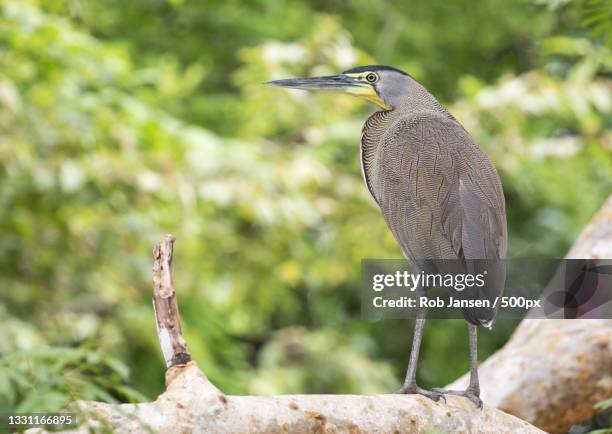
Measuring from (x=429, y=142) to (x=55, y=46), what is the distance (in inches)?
123

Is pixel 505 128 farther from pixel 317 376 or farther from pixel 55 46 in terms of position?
pixel 55 46

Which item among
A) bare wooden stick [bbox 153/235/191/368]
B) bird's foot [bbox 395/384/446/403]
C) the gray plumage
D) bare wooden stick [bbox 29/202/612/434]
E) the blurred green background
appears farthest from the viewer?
the blurred green background

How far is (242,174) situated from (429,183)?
3.20m

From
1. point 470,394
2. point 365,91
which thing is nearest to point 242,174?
point 365,91

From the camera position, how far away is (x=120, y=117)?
521 cm

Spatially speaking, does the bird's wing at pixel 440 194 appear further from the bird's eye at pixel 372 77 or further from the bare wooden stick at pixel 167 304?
the bare wooden stick at pixel 167 304

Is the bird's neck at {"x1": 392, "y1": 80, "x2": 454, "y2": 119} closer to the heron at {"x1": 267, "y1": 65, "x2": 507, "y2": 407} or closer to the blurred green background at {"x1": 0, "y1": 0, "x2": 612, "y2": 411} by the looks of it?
the heron at {"x1": 267, "y1": 65, "x2": 507, "y2": 407}

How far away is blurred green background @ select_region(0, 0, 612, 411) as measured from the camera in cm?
501

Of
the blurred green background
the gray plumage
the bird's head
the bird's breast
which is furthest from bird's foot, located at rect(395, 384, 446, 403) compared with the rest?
the blurred green background

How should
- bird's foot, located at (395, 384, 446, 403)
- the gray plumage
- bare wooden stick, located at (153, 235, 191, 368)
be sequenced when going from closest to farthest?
bare wooden stick, located at (153, 235, 191, 368)
the gray plumage
bird's foot, located at (395, 384, 446, 403)

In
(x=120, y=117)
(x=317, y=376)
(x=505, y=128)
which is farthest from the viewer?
(x=317, y=376)

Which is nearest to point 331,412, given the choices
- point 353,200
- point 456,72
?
point 353,200

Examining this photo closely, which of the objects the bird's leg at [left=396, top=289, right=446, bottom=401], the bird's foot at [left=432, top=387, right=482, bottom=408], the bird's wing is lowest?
the bird's foot at [left=432, top=387, right=482, bottom=408]

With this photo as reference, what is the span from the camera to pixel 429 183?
2205 millimetres
